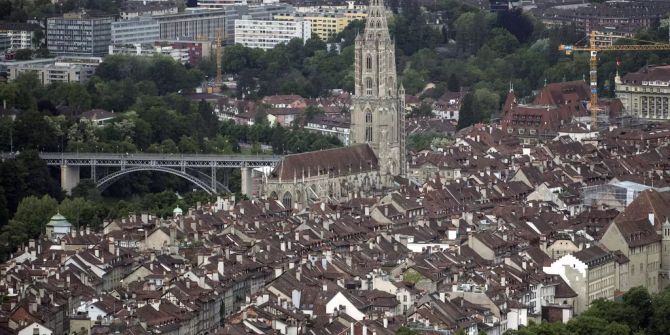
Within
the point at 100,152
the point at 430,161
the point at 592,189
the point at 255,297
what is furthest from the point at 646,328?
the point at 100,152

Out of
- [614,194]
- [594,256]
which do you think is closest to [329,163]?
[614,194]

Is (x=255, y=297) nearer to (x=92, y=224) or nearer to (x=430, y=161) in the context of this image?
(x=92, y=224)

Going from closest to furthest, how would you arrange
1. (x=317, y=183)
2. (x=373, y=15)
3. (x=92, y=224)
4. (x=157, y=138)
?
1. (x=92, y=224)
2. (x=317, y=183)
3. (x=373, y=15)
4. (x=157, y=138)

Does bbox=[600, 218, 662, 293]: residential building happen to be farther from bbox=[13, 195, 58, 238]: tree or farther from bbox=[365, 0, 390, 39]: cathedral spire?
bbox=[365, 0, 390, 39]: cathedral spire

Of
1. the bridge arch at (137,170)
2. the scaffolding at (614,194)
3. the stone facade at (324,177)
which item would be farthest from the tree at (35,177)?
the scaffolding at (614,194)

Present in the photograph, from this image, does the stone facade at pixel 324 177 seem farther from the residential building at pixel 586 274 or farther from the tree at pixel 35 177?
the residential building at pixel 586 274

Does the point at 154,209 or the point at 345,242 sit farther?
the point at 154,209

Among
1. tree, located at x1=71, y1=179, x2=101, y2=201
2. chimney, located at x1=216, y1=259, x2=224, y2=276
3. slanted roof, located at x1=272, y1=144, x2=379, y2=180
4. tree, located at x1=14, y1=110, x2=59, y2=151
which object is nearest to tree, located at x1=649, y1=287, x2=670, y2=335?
chimney, located at x1=216, y1=259, x2=224, y2=276
